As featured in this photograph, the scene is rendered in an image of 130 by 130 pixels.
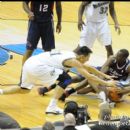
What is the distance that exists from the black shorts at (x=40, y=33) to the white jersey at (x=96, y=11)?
2.39 feet

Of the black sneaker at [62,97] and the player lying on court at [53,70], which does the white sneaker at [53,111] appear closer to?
the player lying on court at [53,70]

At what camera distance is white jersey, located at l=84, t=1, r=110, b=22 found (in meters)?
8.05

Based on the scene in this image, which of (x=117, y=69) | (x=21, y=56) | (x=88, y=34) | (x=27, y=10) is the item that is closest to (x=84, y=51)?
(x=117, y=69)

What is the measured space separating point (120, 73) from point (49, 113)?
1414 millimetres

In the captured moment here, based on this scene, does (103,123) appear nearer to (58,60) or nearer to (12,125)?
(12,125)

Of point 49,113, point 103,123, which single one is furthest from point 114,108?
point 103,123

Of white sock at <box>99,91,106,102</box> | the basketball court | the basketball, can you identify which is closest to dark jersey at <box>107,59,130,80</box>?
the basketball

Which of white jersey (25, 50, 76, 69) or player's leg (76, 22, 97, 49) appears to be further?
player's leg (76, 22, 97, 49)

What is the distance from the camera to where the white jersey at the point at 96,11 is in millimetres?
8047

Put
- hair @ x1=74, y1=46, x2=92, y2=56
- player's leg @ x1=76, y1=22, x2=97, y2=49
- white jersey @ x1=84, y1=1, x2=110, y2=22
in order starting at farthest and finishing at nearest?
player's leg @ x1=76, y1=22, x2=97, y2=49
white jersey @ x1=84, y1=1, x2=110, y2=22
hair @ x1=74, y1=46, x2=92, y2=56

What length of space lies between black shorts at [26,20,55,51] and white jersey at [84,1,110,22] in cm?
73

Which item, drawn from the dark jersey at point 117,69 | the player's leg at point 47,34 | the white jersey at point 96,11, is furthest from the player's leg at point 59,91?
the white jersey at point 96,11

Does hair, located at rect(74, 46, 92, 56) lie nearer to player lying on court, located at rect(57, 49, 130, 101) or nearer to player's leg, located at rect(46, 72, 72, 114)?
player's leg, located at rect(46, 72, 72, 114)

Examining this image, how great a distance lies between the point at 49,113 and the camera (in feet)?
22.5
